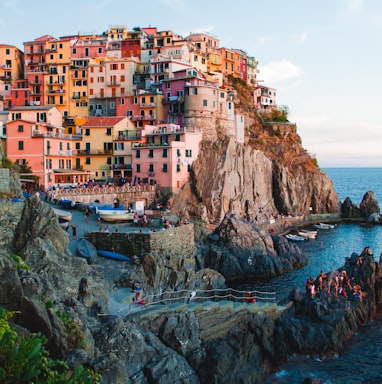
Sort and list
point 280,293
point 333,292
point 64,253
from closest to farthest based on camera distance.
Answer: point 64,253
point 333,292
point 280,293

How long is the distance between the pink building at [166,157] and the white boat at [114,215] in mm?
19049

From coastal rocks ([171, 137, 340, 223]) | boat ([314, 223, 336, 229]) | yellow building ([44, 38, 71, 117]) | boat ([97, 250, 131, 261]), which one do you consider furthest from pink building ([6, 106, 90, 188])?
boat ([314, 223, 336, 229])

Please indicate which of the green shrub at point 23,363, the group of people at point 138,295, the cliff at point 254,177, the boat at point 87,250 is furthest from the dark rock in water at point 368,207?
the green shrub at point 23,363

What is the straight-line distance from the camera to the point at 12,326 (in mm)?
15117

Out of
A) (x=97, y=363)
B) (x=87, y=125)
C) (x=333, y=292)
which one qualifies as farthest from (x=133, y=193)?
(x=97, y=363)

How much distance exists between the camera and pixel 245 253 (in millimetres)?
48969

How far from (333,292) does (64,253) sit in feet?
62.0

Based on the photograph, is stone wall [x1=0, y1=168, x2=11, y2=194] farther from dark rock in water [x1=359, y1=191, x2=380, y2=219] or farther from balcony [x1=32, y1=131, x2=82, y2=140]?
dark rock in water [x1=359, y1=191, x2=380, y2=219]

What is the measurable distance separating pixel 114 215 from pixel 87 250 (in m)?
10.7

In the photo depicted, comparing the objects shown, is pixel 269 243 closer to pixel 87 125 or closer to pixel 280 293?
pixel 280 293

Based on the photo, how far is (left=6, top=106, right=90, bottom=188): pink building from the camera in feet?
191

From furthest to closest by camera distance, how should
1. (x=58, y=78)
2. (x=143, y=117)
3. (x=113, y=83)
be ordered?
(x=58, y=78)
(x=113, y=83)
(x=143, y=117)

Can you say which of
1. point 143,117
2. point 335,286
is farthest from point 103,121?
point 335,286

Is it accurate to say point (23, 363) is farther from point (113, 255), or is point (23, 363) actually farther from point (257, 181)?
point (257, 181)
